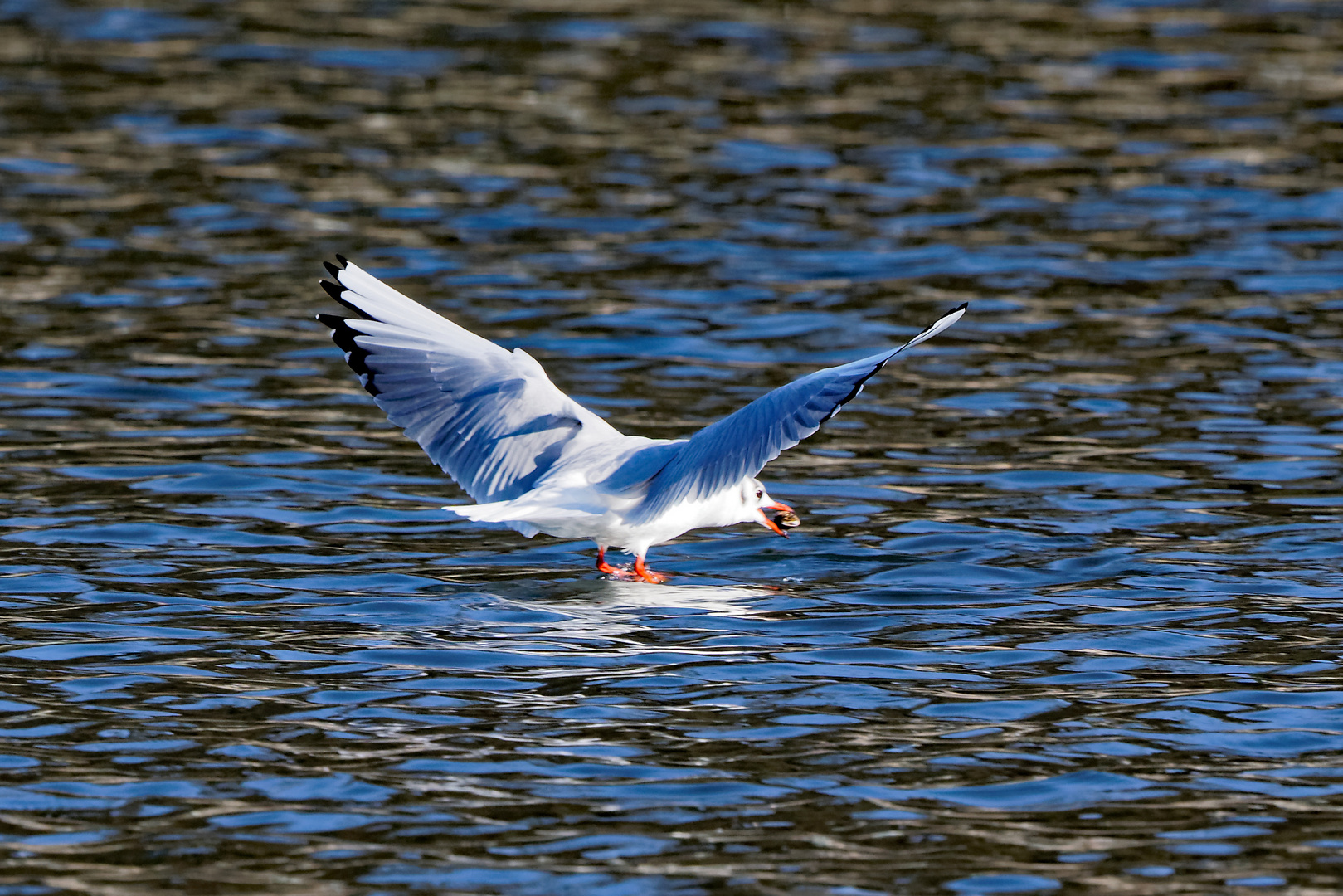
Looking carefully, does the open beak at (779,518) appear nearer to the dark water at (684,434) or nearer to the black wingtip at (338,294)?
the dark water at (684,434)

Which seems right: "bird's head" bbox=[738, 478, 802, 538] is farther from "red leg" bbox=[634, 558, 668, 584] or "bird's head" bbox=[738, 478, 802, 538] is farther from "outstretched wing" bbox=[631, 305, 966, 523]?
"outstretched wing" bbox=[631, 305, 966, 523]

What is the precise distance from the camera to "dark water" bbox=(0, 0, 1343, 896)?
6180 mm

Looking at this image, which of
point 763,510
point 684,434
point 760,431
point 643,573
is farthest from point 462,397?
point 684,434

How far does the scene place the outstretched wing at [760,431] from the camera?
7672 millimetres

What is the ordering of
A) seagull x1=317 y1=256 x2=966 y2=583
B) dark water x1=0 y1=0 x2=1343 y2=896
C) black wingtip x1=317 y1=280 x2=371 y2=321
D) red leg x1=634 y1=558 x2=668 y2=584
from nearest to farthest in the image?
dark water x1=0 y1=0 x2=1343 y2=896, seagull x1=317 y1=256 x2=966 y2=583, red leg x1=634 y1=558 x2=668 y2=584, black wingtip x1=317 y1=280 x2=371 y2=321

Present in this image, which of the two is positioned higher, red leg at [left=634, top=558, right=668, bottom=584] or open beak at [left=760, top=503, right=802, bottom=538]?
open beak at [left=760, top=503, right=802, bottom=538]

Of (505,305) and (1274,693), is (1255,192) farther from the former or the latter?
(1274,693)

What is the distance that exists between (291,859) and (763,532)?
188 inches

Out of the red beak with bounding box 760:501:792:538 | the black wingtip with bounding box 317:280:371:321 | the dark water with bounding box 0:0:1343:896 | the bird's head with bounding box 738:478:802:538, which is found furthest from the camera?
the red beak with bounding box 760:501:792:538

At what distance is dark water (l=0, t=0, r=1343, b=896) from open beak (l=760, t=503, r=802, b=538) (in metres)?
0.20

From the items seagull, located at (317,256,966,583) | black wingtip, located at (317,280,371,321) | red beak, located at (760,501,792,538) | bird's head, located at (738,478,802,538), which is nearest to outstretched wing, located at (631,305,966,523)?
seagull, located at (317,256,966,583)

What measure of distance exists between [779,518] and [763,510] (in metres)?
0.14

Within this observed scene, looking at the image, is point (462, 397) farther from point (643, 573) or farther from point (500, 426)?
point (643, 573)

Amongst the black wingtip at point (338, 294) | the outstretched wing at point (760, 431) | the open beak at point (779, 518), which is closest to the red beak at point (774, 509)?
the open beak at point (779, 518)
